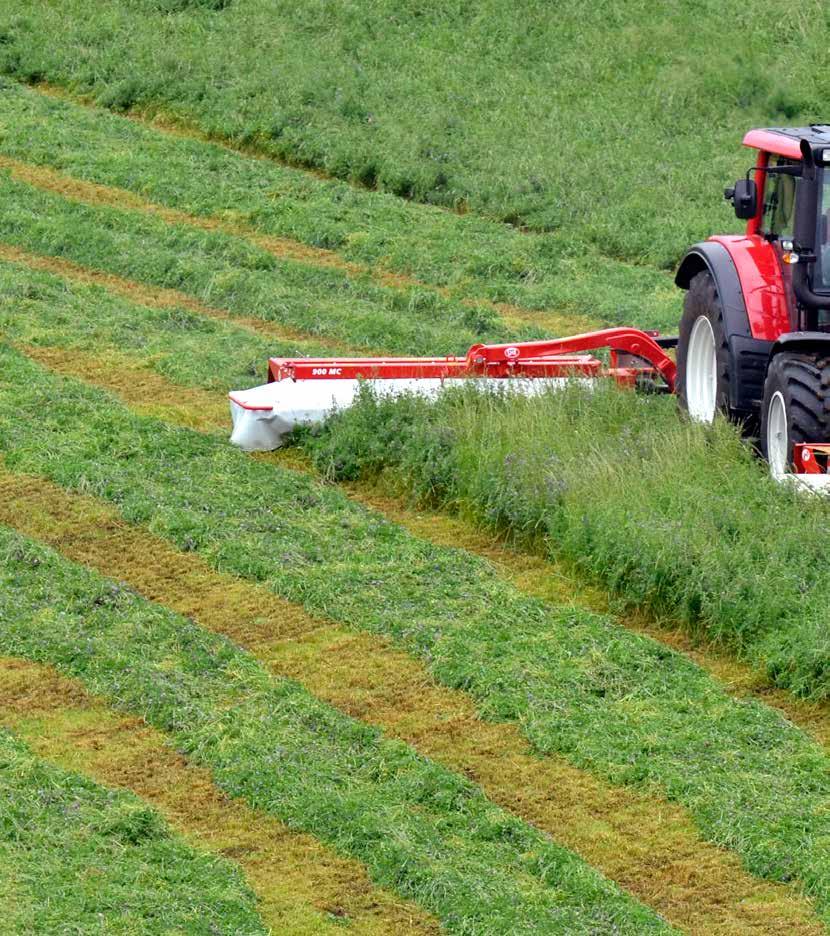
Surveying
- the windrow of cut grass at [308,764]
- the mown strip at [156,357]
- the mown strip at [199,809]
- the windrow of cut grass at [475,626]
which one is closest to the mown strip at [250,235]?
the mown strip at [156,357]

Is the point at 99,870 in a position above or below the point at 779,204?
below

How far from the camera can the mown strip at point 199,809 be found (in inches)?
214

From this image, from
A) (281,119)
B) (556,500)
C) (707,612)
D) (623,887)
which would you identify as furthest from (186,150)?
(623,887)

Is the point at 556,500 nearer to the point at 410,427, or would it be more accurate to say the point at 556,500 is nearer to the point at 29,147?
the point at 410,427

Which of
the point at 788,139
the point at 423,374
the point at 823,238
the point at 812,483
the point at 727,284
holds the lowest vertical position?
the point at 812,483

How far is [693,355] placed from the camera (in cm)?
1020

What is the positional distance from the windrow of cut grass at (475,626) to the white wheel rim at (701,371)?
2372mm

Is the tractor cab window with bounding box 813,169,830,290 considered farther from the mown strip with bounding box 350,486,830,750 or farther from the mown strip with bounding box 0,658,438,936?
the mown strip with bounding box 0,658,438,936

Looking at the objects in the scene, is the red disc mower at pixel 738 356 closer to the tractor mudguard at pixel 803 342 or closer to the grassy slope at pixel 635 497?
the tractor mudguard at pixel 803 342

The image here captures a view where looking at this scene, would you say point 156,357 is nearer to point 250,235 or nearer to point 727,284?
point 250,235

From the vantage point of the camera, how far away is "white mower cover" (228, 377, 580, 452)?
9.86 metres

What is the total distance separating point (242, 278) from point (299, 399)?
3800 mm

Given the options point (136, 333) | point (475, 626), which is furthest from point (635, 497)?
point (136, 333)

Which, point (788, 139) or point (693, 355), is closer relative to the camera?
point (788, 139)
